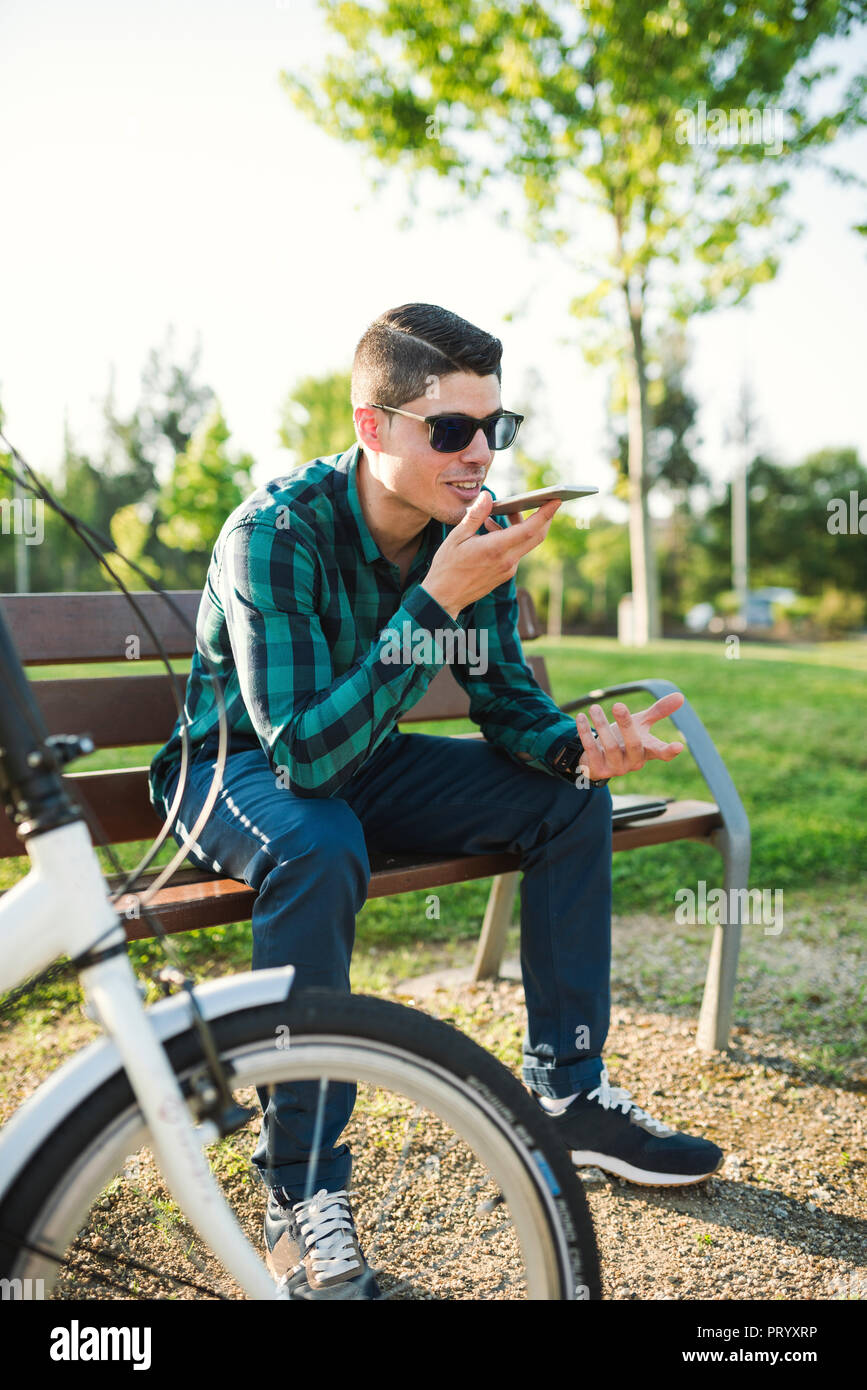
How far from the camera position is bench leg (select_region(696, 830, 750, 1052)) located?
2906 mm

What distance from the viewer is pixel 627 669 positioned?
8.90 m

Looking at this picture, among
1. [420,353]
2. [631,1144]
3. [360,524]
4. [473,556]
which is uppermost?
[420,353]

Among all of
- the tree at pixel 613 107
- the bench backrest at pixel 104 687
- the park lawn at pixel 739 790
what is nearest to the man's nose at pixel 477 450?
the bench backrest at pixel 104 687

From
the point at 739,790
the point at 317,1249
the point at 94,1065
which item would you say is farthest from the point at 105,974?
the point at 739,790

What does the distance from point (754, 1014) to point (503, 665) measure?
4.81ft

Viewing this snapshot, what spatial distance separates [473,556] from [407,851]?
2.96ft

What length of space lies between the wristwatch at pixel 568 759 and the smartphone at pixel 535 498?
0.60 m

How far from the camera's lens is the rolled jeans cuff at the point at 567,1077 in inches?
89.4

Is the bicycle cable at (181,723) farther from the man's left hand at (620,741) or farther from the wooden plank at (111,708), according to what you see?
the wooden plank at (111,708)

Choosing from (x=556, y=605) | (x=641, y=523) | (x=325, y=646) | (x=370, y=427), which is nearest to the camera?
(x=325, y=646)

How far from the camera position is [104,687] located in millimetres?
2717

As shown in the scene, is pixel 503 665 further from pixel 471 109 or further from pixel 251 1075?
pixel 471 109

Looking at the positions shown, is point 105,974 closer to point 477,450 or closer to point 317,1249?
point 317,1249

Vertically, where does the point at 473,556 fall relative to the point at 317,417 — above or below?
below
